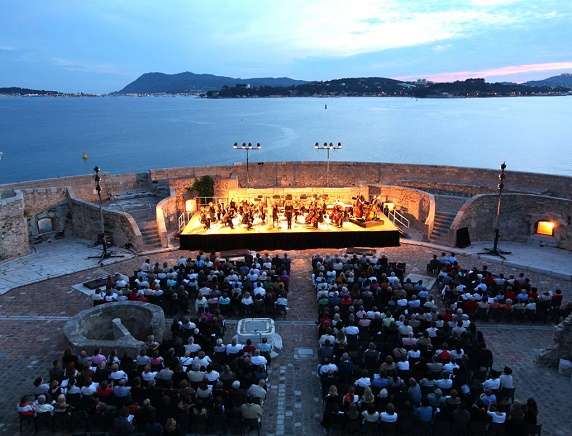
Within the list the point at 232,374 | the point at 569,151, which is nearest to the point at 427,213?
the point at 232,374

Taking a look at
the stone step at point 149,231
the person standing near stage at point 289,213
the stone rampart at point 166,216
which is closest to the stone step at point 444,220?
the person standing near stage at point 289,213

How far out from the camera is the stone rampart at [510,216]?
2348 cm

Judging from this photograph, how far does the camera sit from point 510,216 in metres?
24.0

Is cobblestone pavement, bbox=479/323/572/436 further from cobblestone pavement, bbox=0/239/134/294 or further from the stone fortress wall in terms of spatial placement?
cobblestone pavement, bbox=0/239/134/294

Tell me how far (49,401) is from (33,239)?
50.8 ft

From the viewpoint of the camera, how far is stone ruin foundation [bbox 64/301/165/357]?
1356 centimetres

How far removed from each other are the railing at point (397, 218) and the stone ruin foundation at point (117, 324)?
15674 millimetres

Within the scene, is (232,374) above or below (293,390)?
above

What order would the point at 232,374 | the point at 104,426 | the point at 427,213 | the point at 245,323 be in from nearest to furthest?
the point at 104,426
the point at 232,374
the point at 245,323
the point at 427,213

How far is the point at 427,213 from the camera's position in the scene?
2606cm

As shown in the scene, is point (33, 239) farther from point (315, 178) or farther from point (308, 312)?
point (315, 178)

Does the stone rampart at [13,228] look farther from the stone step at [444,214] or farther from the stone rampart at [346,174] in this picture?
the stone step at [444,214]

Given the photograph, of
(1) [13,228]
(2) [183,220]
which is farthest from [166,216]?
(1) [13,228]

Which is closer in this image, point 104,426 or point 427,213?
point 104,426
